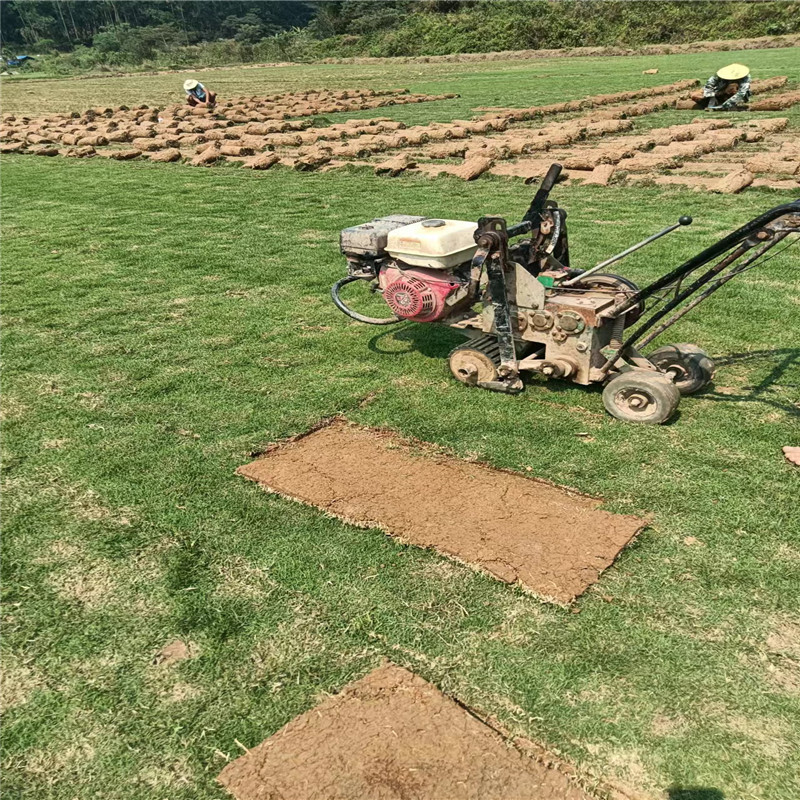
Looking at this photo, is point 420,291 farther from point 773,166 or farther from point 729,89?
point 729,89

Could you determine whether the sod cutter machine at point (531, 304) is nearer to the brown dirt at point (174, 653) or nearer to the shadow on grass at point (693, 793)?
the shadow on grass at point (693, 793)

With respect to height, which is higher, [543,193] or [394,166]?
[543,193]

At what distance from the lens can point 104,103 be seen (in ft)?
111

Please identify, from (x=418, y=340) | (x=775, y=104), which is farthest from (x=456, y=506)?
(x=775, y=104)

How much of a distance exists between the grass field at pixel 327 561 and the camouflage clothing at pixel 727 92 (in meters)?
13.8

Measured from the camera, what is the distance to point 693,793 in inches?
96.5

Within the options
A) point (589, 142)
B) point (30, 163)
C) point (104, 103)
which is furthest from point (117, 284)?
point (104, 103)

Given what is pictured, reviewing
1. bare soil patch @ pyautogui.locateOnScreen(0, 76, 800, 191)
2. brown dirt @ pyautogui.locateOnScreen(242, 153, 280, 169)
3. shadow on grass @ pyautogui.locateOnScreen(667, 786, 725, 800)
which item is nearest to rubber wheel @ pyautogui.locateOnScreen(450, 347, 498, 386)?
shadow on grass @ pyautogui.locateOnScreen(667, 786, 725, 800)

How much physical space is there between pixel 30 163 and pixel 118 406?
17.1 metres

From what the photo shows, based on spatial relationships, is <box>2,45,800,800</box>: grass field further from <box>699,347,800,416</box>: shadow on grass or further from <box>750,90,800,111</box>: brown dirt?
<box>750,90,800,111</box>: brown dirt

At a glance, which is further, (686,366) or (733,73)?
(733,73)

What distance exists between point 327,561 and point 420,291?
89.5 inches

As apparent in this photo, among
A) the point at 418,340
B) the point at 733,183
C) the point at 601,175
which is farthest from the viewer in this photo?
the point at 601,175

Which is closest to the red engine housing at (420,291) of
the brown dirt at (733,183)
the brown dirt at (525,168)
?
the brown dirt at (733,183)
